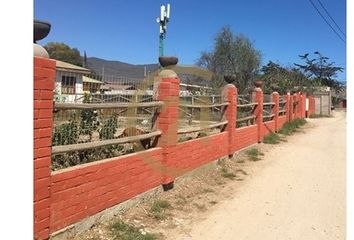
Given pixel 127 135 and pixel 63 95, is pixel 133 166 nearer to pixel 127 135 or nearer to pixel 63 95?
pixel 127 135

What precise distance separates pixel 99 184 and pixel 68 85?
4.05ft

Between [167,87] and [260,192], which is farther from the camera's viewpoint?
[260,192]

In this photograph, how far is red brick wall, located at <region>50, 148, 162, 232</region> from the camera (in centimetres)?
431

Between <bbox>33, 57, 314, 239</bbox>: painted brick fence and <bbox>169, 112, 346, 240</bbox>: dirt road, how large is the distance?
3.12 ft

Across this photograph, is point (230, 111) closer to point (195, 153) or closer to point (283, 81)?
point (195, 153)

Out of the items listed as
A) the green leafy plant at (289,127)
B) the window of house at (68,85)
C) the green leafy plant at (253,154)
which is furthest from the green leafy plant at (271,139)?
the window of house at (68,85)

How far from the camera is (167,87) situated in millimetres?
6613

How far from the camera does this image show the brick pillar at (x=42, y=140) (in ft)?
12.8

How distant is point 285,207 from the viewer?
6.34 metres

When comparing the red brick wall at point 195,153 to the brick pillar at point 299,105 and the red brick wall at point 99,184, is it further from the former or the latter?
the brick pillar at point 299,105

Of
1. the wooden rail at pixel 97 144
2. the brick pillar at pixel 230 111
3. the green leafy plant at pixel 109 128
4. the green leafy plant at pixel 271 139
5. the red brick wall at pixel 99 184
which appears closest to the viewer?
the red brick wall at pixel 99 184
